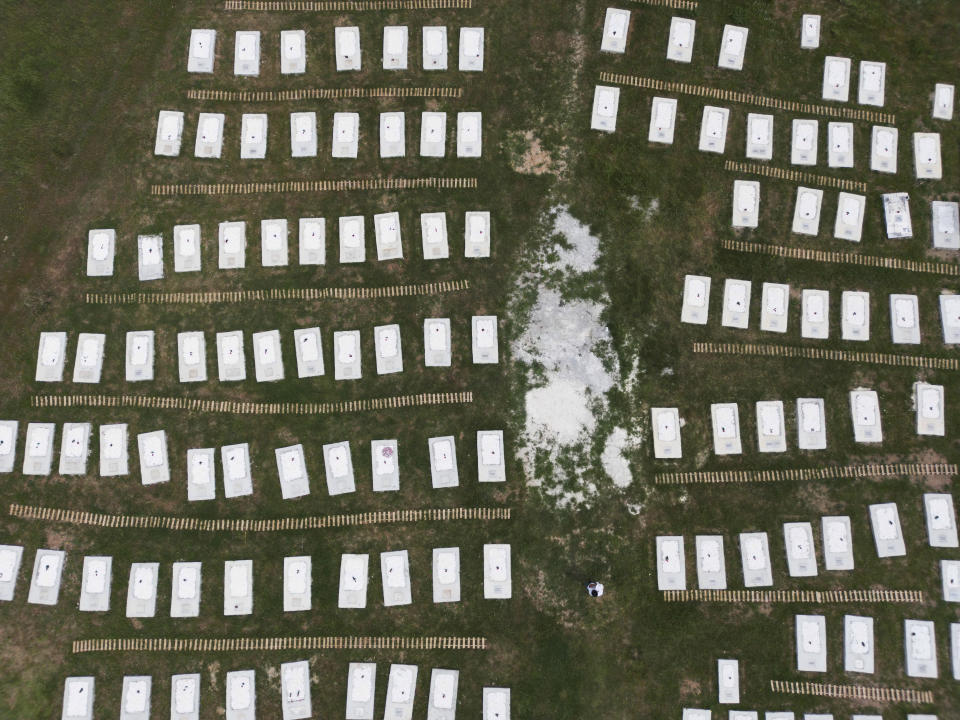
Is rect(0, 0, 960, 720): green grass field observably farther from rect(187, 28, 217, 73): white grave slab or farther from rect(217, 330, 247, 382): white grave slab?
rect(187, 28, 217, 73): white grave slab

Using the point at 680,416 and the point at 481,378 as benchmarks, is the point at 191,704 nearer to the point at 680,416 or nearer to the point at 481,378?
the point at 481,378

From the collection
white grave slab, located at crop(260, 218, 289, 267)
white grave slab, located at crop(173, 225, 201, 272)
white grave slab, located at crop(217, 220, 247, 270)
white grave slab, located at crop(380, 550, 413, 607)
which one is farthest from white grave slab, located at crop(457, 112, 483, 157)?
white grave slab, located at crop(380, 550, 413, 607)

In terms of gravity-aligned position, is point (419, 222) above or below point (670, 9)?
below

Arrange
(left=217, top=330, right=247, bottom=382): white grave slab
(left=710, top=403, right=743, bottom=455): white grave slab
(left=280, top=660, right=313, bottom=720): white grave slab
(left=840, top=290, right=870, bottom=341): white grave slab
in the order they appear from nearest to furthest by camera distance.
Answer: (left=280, top=660, right=313, bottom=720): white grave slab < (left=710, top=403, right=743, bottom=455): white grave slab < (left=217, top=330, right=247, bottom=382): white grave slab < (left=840, top=290, right=870, bottom=341): white grave slab

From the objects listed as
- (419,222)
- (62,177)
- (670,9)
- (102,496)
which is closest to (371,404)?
(419,222)

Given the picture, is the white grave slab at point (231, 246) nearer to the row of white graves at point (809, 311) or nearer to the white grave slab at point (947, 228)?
the row of white graves at point (809, 311)
